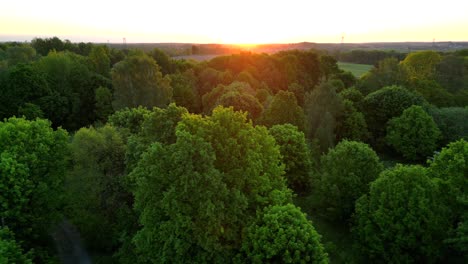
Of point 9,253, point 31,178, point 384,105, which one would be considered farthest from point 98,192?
point 384,105

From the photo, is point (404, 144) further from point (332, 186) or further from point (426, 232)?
point (426, 232)

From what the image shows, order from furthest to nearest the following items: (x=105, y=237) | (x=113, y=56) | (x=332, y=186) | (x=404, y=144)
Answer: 1. (x=113, y=56)
2. (x=404, y=144)
3. (x=332, y=186)
4. (x=105, y=237)

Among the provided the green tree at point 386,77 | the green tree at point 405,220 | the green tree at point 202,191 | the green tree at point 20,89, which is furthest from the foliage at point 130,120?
the green tree at point 386,77

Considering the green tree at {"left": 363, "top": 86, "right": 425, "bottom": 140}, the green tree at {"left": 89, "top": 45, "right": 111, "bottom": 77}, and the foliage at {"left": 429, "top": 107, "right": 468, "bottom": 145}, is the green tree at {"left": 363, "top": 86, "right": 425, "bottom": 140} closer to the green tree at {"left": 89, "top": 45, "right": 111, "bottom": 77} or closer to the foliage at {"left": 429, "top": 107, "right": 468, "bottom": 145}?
the foliage at {"left": 429, "top": 107, "right": 468, "bottom": 145}

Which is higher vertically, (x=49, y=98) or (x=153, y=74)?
(x=153, y=74)

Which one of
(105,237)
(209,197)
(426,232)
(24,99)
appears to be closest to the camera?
(209,197)

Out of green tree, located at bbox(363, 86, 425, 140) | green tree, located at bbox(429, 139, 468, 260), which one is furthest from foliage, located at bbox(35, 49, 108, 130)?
green tree, located at bbox(429, 139, 468, 260)

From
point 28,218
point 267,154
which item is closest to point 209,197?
point 267,154
